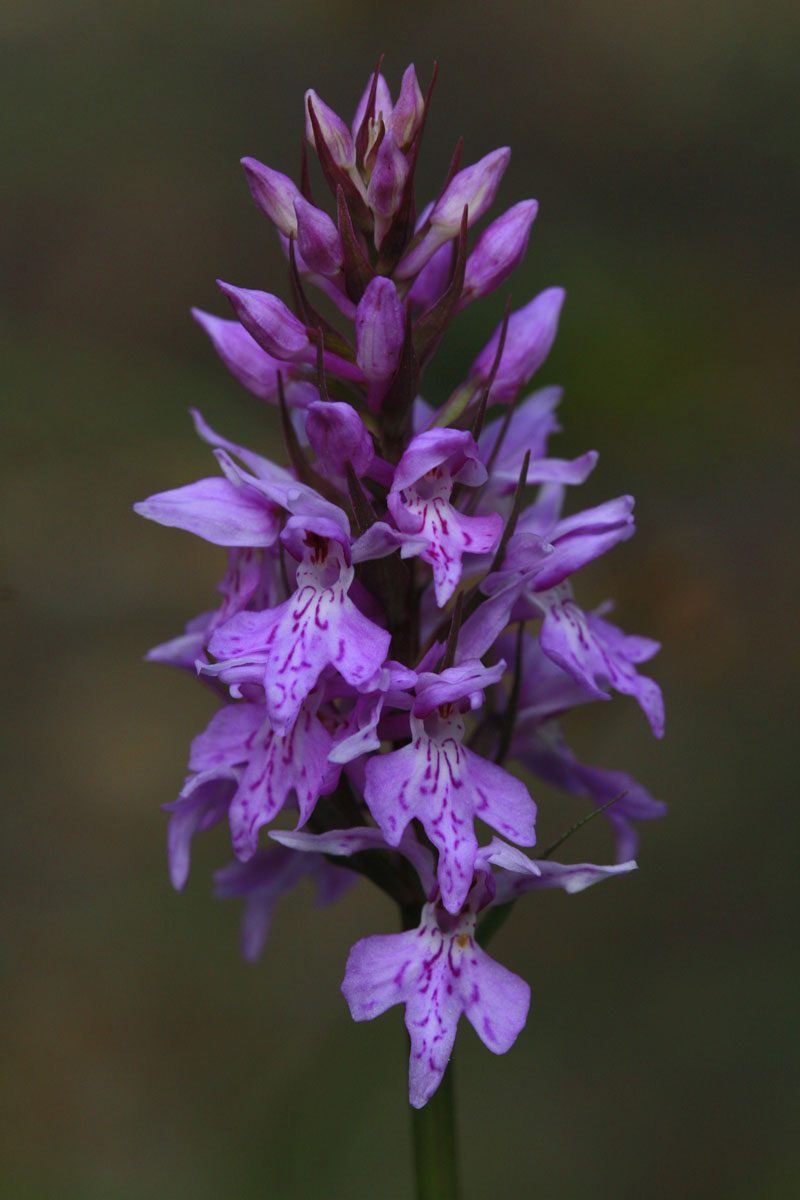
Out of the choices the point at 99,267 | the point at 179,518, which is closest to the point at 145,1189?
the point at 179,518

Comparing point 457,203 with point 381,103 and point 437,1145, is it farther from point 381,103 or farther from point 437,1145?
point 437,1145

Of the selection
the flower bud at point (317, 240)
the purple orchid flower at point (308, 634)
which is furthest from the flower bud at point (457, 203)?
the purple orchid flower at point (308, 634)

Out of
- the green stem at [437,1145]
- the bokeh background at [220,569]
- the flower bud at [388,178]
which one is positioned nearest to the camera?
the flower bud at [388,178]

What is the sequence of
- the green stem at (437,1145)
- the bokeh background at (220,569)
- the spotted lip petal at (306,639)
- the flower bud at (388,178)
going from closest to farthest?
the spotted lip petal at (306,639) → the flower bud at (388,178) → the green stem at (437,1145) → the bokeh background at (220,569)

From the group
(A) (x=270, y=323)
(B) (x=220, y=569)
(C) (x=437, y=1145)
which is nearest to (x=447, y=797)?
(C) (x=437, y=1145)

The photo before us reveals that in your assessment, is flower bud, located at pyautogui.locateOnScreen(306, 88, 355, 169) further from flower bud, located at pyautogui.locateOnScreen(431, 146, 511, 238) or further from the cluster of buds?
flower bud, located at pyautogui.locateOnScreen(431, 146, 511, 238)

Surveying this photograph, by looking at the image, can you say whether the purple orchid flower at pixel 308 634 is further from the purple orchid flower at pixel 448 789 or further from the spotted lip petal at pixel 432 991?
the spotted lip petal at pixel 432 991

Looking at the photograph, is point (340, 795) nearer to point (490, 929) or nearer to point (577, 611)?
point (490, 929)
